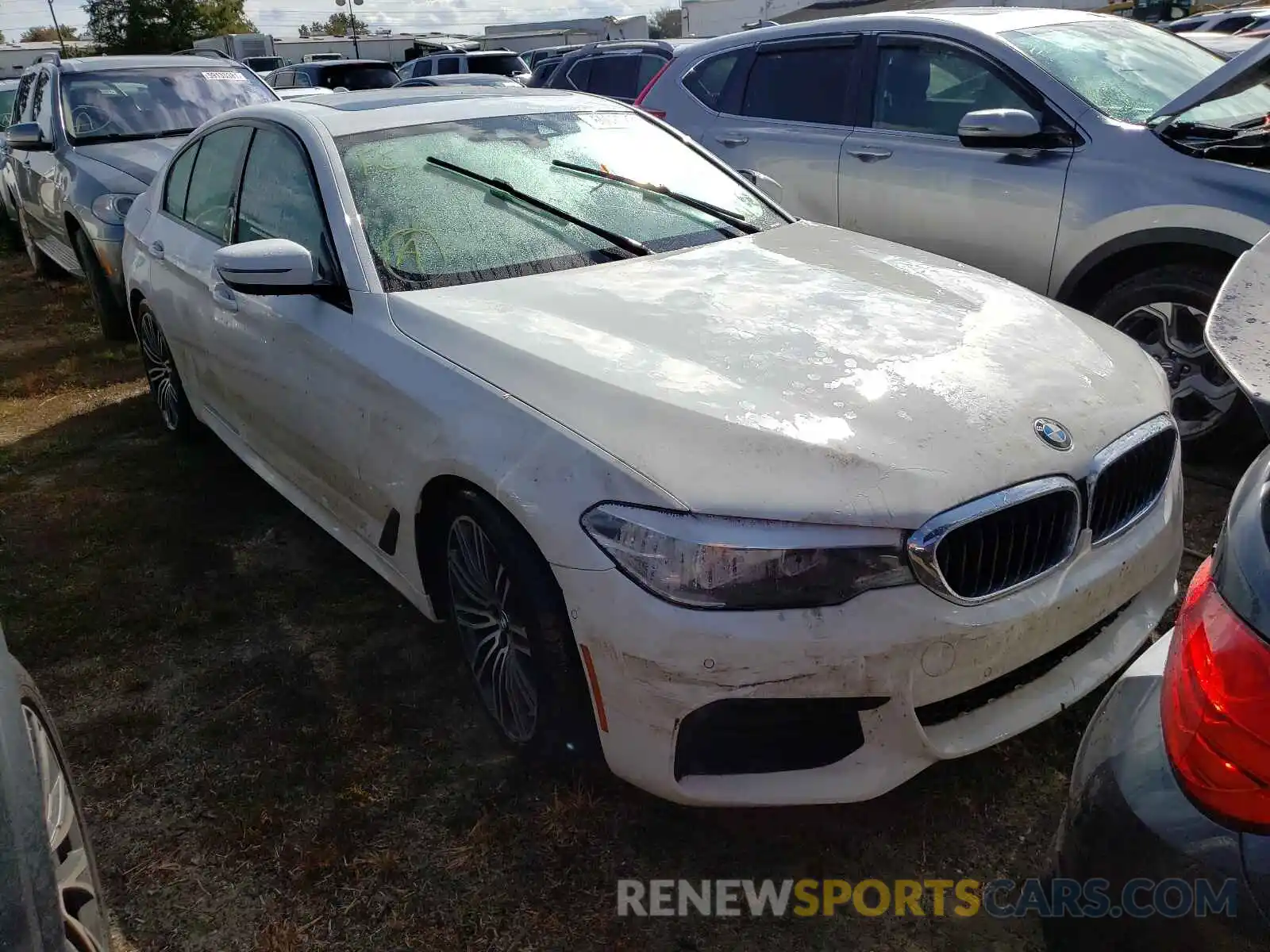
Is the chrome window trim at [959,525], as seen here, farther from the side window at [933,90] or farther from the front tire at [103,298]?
the front tire at [103,298]

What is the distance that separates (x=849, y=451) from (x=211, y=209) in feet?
10.2

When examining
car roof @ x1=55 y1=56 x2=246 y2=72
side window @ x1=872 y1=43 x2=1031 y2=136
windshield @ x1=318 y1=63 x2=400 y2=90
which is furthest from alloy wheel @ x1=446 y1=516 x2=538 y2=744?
windshield @ x1=318 y1=63 x2=400 y2=90

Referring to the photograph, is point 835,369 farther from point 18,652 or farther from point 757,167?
point 757,167

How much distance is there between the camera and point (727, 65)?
602 centimetres

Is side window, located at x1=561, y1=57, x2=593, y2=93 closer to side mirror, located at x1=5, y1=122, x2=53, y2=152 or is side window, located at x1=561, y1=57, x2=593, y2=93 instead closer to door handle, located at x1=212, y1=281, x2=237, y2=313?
side mirror, located at x1=5, y1=122, x2=53, y2=152

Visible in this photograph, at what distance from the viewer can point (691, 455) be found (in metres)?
2.08

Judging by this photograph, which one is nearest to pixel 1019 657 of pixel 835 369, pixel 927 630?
pixel 927 630

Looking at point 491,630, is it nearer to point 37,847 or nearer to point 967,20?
point 37,847

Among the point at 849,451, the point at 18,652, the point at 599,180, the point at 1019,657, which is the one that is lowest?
the point at 18,652

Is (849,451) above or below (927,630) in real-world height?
above

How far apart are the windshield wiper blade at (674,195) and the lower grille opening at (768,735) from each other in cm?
199

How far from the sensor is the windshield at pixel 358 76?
56.7ft

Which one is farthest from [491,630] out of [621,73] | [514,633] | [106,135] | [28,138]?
[621,73]

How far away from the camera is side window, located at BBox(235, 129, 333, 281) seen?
317cm
